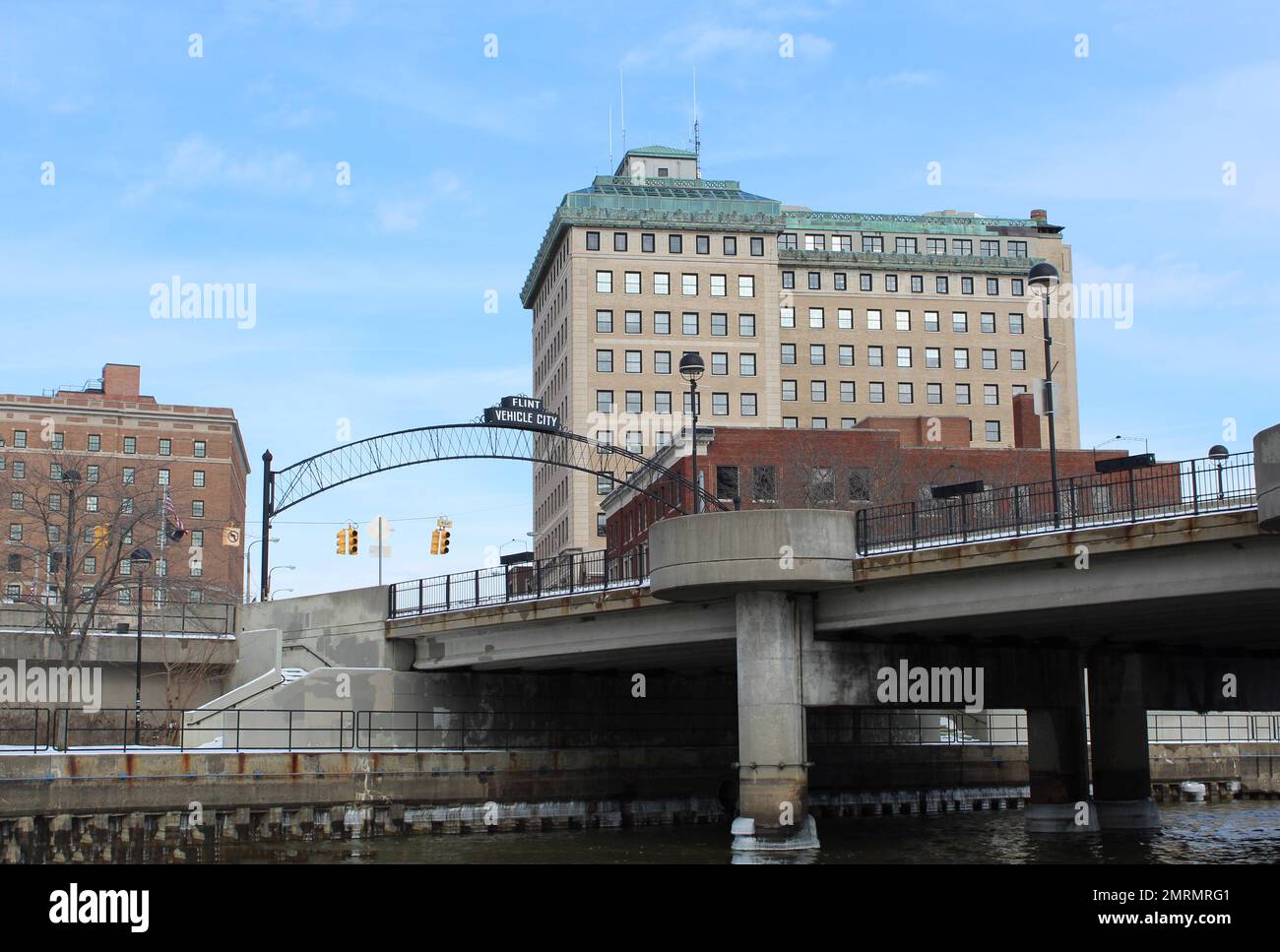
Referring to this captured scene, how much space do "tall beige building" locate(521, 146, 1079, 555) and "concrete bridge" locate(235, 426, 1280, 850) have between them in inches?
2696

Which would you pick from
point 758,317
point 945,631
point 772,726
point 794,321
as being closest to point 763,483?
point 758,317

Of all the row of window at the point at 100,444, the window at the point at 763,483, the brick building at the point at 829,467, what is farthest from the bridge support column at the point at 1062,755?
the row of window at the point at 100,444

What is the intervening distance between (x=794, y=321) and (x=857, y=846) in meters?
87.7

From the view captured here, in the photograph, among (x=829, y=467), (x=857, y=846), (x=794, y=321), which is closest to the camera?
(x=857, y=846)

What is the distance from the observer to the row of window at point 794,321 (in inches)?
4592

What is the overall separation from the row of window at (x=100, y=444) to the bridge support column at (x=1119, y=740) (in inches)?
4801

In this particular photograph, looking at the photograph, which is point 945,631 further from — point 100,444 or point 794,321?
point 100,444

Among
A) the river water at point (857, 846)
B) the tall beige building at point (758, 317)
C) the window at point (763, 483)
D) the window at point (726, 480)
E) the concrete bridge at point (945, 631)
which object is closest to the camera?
the concrete bridge at point (945, 631)

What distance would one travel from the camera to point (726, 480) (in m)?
84.0

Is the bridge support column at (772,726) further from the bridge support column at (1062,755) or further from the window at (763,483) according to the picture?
the window at (763,483)

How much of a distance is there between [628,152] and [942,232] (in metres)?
27.0

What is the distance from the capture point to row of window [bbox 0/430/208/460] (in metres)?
149
